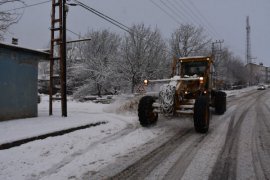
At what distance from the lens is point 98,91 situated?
142ft

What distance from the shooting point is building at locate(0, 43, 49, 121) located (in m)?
12.6

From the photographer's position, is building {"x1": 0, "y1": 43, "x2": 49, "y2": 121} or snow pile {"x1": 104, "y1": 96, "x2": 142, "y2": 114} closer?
building {"x1": 0, "y1": 43, "x2": 49, "y2": 121}

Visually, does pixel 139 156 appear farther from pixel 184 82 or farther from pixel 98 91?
pixel 98 91

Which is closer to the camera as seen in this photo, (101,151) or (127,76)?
(101,151)


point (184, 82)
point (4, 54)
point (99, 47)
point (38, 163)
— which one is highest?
point (99, 47)

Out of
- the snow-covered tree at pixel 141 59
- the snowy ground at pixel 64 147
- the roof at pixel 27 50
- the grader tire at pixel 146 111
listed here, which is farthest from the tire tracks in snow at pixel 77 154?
the snow-covered tree at pixel 141 59

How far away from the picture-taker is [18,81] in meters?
13.4

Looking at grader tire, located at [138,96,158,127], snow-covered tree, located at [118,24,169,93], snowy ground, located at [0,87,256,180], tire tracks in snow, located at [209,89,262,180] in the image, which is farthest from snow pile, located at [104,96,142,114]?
snow-covered tree, located at [118,24,169,93]

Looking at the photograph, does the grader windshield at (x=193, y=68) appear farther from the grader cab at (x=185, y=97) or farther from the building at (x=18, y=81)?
the building at (x=18, y=81)

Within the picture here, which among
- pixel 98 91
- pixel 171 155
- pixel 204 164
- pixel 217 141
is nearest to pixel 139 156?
pixel 171 155

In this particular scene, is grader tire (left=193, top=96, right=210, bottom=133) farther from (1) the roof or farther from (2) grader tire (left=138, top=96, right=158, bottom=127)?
(1) the roof

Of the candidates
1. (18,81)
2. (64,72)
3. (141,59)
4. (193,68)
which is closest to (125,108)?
(64,72)

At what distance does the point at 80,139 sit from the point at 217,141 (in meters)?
4.05

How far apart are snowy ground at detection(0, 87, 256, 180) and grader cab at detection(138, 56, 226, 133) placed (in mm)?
806
